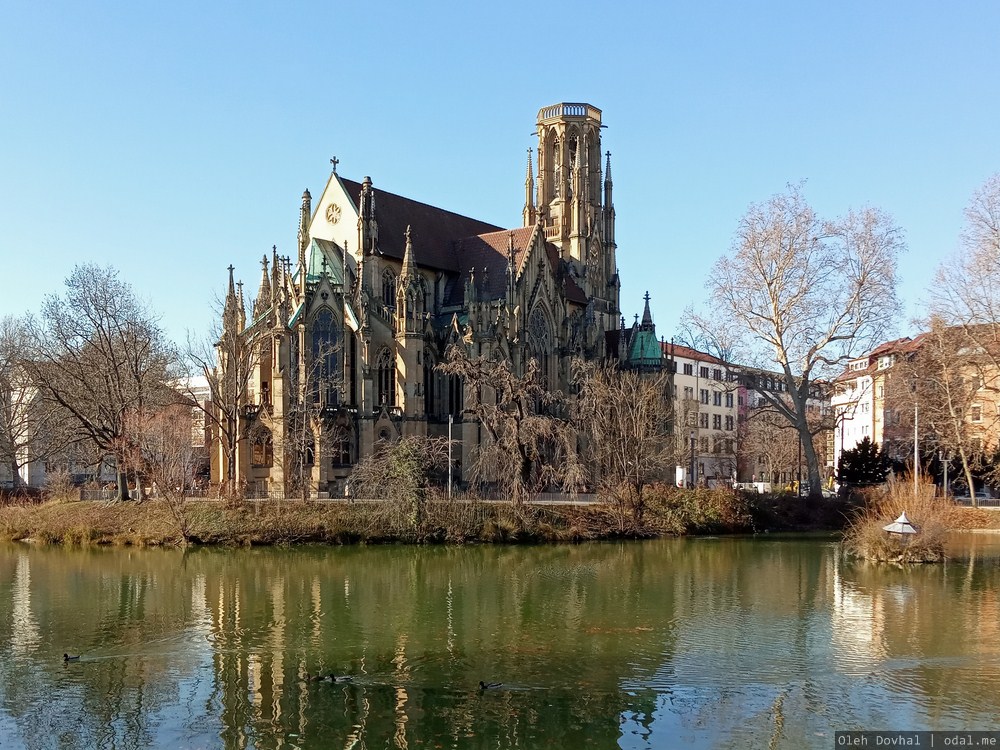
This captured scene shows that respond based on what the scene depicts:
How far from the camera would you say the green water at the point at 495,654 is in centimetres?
1670

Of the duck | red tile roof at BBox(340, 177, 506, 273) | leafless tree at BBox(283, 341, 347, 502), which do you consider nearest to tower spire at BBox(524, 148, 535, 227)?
red tile roof at BBox(340, 177, 506, 273)

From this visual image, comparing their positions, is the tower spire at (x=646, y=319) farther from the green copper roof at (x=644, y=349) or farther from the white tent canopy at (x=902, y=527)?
the white tent canopy at (x=902, y=527)

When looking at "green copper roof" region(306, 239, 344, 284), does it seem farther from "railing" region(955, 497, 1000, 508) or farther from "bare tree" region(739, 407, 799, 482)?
"bare tree" region(739, 407, 799, 482)

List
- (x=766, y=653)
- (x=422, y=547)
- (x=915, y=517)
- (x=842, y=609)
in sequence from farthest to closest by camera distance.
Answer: (x=422, y=547) → (x=915, y=517) → (x=842, y=609) → (x=766, y=653)

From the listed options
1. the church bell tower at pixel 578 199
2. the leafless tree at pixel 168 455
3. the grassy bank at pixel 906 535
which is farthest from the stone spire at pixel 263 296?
the grassy bank at pixel 906 535

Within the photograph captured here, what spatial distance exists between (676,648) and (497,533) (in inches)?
994

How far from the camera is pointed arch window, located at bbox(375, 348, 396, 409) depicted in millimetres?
60344

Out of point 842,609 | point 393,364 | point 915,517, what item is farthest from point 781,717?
point 393,364

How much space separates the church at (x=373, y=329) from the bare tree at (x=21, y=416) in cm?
1117

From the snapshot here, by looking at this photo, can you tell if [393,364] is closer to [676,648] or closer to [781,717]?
[676,648]

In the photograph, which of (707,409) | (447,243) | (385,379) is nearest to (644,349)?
(447,243)

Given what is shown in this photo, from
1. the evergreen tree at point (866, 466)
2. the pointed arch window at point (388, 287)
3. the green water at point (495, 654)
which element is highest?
the pointed arch window at point (388, 287)

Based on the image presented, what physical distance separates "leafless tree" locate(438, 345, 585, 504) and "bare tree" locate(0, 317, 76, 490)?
25023 mm

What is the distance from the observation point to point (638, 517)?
164ft
